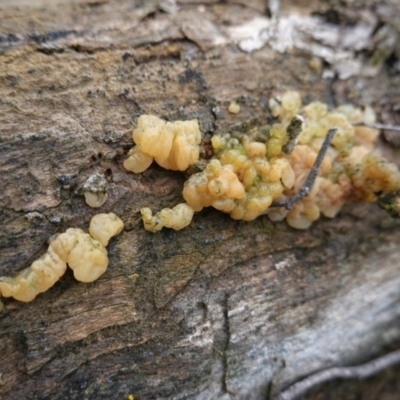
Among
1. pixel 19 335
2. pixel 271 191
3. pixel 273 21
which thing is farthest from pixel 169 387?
pixel 273 21

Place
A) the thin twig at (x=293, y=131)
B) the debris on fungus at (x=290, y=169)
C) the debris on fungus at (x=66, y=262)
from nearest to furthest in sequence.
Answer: the debris on fungus at (x=66, y=262)
the debris on fungus at (x=290, y=169)
the thin twig at (x=293, y=131)

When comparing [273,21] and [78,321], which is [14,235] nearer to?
[78,321]

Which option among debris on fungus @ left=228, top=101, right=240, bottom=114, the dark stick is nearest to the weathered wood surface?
debris on fungus @ left=228, top=101, right=240, bottom=114

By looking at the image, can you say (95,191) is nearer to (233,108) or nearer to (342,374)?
(233,108)

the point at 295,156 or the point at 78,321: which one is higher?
the point at 295,156

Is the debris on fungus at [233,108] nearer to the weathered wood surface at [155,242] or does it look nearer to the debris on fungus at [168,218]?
the weathered wood surface at [155,242]

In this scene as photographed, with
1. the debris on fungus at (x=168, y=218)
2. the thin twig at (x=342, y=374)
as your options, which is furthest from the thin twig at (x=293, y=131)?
the thin twig at (x=342, y=374)
